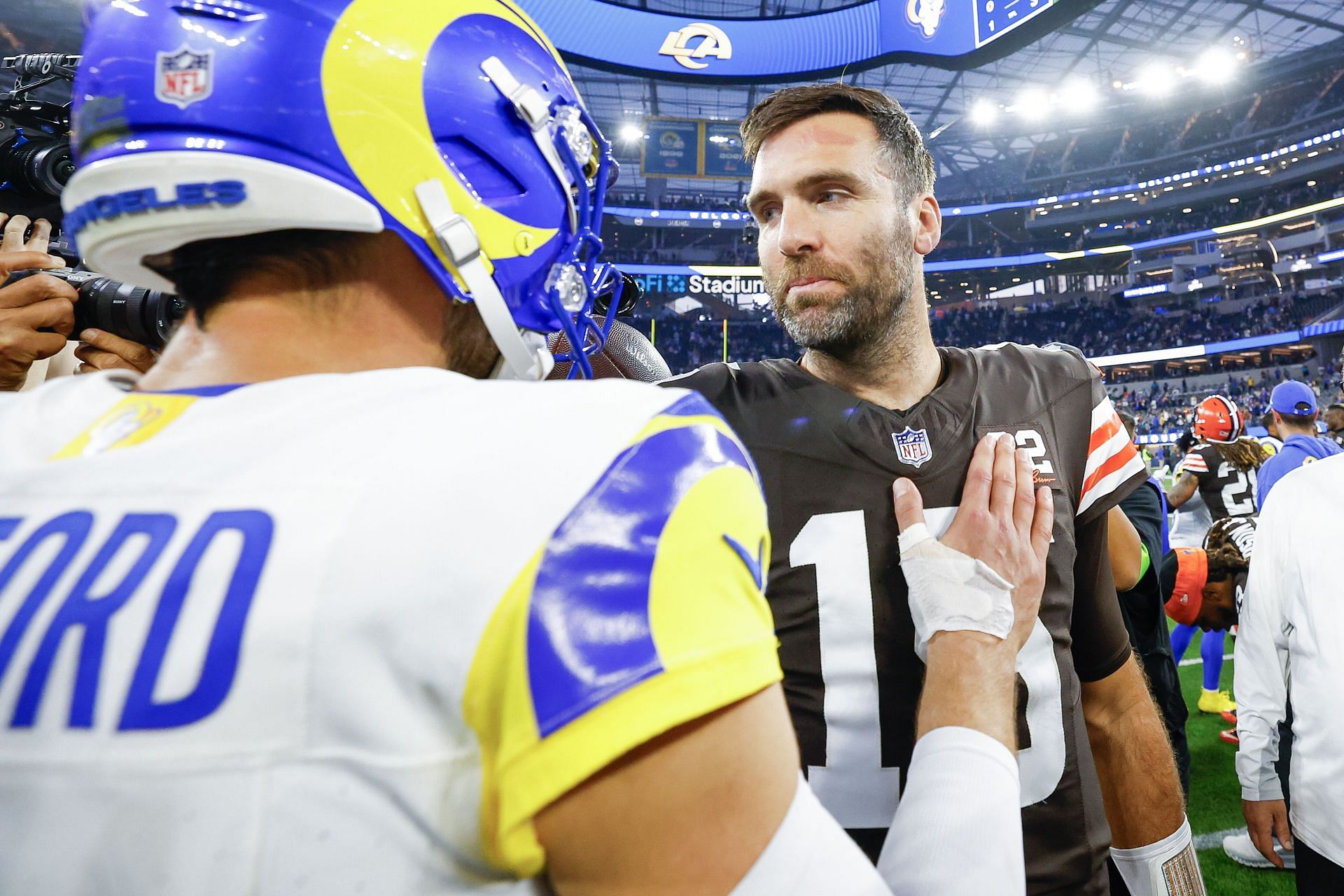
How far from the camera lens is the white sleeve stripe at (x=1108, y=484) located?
171 centimetres

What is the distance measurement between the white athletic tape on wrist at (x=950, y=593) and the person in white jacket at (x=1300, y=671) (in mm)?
1338

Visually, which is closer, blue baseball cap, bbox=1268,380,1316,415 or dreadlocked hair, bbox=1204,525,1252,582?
dreadlocked hair, bbox=1204,525,1252,582

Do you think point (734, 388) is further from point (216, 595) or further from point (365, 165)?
point (216, 595)

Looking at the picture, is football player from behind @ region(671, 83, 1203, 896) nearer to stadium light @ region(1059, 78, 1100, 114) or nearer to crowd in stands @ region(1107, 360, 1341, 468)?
stadium light @ region(1059, 78, 1100, 114)

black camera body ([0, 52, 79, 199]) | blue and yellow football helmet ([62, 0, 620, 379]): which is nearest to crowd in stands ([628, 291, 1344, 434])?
black camera body ([0, 52, 79, 199])

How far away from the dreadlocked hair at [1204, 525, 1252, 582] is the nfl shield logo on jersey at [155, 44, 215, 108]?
474cm

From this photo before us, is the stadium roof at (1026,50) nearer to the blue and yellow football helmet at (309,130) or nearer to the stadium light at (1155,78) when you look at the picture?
the stadium light at (1155,78)

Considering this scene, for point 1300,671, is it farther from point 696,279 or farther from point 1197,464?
point 696,279

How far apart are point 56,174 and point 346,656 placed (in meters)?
2.16

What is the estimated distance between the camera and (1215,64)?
22172 mm

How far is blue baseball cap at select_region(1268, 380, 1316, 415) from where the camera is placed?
18.0ft

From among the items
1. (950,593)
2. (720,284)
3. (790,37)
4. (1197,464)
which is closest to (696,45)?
(790,37)

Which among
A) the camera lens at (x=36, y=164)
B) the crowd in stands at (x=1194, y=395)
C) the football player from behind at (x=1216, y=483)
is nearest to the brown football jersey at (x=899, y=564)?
the camera lens at (x=36, y=164)

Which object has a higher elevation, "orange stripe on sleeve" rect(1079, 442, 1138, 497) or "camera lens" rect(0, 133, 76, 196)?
"camera lens" rect(0, 133, 76, 196)
